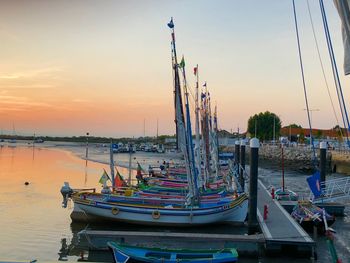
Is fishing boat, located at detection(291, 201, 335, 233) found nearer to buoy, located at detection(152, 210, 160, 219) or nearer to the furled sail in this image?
buoy, located at detection(152, 210, 160, 219)

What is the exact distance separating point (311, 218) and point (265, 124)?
→ 11581cm

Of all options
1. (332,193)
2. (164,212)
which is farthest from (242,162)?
(164,212)

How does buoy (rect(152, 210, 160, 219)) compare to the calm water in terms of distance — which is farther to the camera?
buoy (rect(152, 210, 160, 219))

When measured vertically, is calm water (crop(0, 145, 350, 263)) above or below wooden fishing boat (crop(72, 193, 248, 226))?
below

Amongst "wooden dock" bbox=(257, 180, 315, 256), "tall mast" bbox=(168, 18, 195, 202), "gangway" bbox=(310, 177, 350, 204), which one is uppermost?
"tall mast" bbox=(168, 18, 195, 202)

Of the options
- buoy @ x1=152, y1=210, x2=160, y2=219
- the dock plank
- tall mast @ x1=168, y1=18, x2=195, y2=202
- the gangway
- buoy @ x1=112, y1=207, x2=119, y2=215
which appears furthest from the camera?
tall mast @ x1=168, y1=18, x2=195, y2=202

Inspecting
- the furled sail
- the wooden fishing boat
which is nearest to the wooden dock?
the wooden fishing boat

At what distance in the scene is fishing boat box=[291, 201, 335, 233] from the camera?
2291 centimetres

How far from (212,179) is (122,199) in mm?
17243

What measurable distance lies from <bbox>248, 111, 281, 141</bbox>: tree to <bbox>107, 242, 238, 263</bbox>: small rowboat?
12077 centimetres

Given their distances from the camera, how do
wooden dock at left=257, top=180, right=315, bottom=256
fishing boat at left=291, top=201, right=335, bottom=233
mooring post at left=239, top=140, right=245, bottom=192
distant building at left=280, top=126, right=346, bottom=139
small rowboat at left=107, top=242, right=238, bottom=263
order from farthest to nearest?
distant building at left=280, top=126, right=346, bottom=139
mooring post at left=239, top=140, right=245, bottom=192
fishing boat at left=291, top=201, right=335, bottom=233
wooden dock at left=257, top=180, right=315, bottom=256
small rowboat at left=107, top=242, right=238, bottom=263

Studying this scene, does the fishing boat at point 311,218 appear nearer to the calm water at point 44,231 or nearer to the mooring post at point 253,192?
the calm water at point 44,231

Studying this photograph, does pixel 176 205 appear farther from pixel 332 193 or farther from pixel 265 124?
pixel 265 124

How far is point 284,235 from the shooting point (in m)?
19.6
